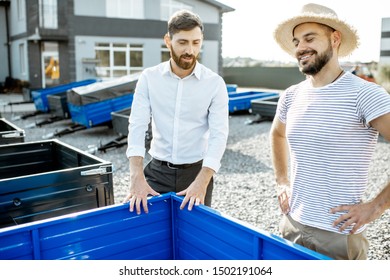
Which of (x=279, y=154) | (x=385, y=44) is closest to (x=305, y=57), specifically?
(x=279, y=154)

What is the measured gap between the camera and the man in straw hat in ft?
6.26

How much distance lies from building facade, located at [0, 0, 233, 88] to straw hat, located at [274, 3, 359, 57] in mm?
18799

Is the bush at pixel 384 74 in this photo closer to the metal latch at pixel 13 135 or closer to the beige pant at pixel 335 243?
the metal latch at pixel 13 135

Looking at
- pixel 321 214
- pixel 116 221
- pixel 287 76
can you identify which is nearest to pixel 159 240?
pixel 116 221

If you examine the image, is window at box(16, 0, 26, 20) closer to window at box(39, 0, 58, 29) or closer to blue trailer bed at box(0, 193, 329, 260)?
window at box(39, 0, 58, 29)

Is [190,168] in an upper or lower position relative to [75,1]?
lower

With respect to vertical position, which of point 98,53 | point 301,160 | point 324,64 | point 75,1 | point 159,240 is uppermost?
point 75,1

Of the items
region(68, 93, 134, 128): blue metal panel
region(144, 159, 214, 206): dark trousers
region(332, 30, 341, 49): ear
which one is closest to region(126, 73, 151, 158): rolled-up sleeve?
region(144, 159, 214, 206): dark trousers

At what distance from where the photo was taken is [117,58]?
2112 centimetres

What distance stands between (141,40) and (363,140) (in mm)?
20286

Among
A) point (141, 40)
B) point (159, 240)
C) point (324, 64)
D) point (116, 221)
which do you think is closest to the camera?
point (324, 64)

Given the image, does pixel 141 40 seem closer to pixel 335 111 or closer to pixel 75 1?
pixel 75 1

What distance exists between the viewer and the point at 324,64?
2066 mm

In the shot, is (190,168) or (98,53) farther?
(98,53)
